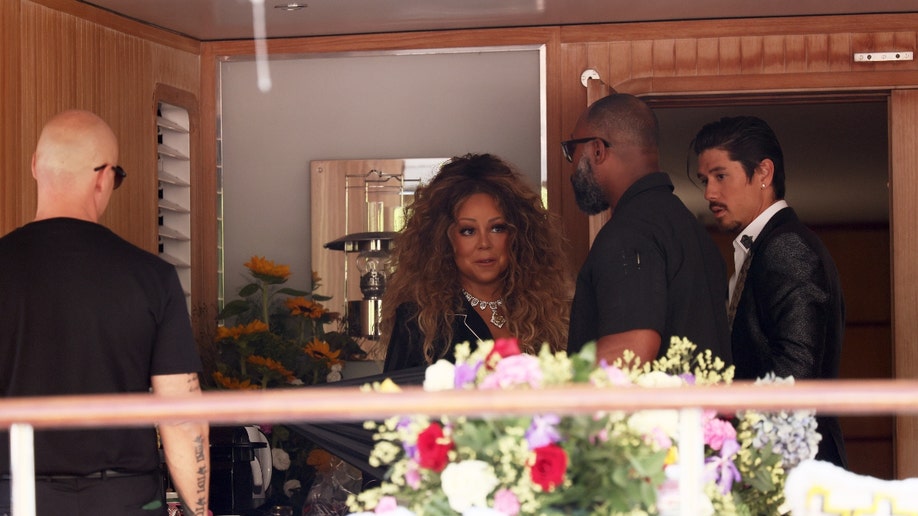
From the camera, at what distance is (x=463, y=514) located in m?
1.68

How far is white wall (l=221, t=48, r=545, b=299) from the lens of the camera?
527cm

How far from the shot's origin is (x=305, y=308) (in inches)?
200

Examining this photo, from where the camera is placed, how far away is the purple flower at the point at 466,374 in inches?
69.6

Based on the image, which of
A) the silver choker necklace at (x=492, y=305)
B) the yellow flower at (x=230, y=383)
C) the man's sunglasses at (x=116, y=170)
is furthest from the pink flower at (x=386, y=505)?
the yellow flower at (x=230, y=383)

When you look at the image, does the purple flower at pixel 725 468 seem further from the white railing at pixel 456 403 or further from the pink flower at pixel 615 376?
the white railing at pixel 456 403

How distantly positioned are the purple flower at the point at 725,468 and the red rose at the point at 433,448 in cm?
43

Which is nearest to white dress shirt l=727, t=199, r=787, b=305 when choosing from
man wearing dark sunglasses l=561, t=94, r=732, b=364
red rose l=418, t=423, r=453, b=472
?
man wearing dark sunglasses l=561, t=94, r=732, b=364

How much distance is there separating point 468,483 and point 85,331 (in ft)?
4.18

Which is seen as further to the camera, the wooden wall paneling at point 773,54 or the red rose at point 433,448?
the wooden wall paneling at point 773,54

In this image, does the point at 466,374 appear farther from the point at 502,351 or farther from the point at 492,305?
the point at 492,305

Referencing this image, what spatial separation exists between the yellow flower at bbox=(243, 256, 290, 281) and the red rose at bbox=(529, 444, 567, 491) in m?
3.55

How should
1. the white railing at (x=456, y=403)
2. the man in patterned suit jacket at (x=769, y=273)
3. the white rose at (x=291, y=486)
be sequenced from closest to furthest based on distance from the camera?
1. the white railing at (x=456, y=403)
2. the man in patterned suit jacket at (x=769, y=273)
3. the white rose at (x=291, y=486)

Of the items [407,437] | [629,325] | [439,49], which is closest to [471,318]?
[629,325]

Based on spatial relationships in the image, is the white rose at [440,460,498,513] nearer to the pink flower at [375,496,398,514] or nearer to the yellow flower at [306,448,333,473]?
the pink flower at [375,496,398,514]
